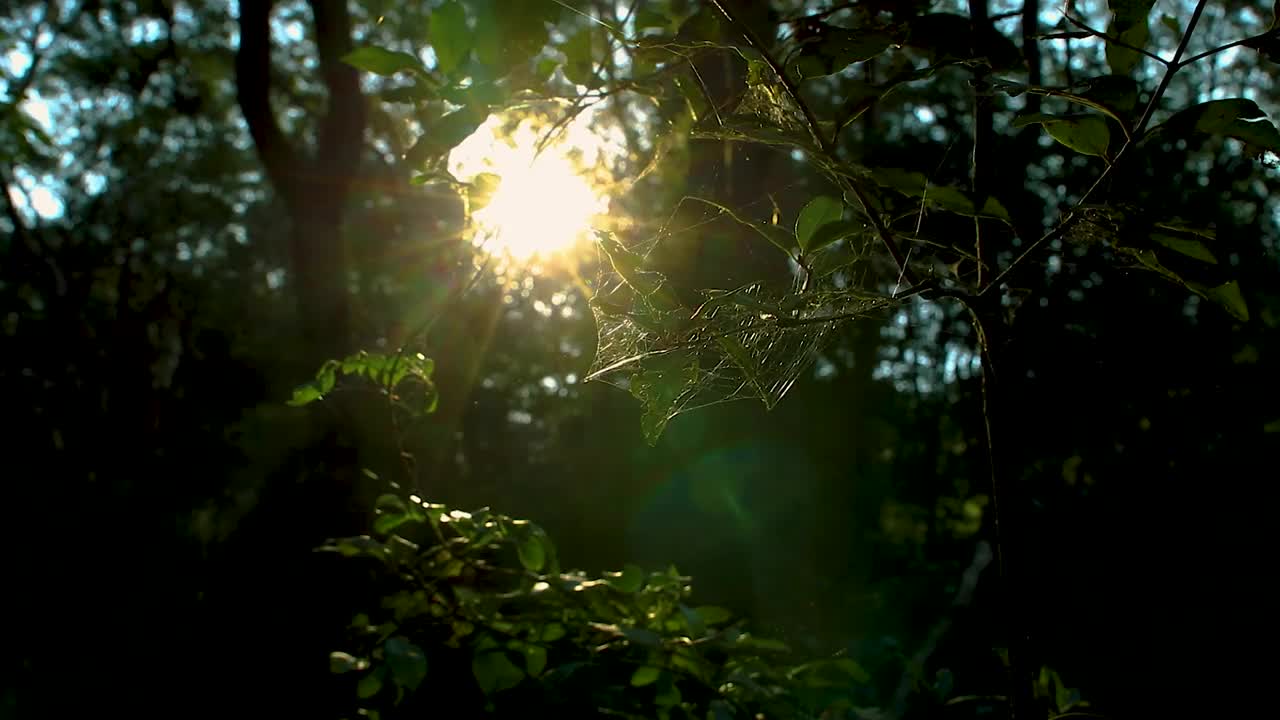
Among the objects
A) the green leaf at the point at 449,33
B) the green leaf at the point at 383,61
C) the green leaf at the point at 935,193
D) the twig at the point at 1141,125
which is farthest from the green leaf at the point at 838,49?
the green leaf at the point at 383,61

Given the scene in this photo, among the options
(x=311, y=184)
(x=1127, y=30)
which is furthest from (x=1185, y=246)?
(x=311, y=184)

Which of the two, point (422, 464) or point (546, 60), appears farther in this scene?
point (422, 464)

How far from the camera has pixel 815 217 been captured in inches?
34.2

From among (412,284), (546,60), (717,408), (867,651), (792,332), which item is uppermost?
(412,284)

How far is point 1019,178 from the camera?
3488mm

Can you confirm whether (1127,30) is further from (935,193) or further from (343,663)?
(343,663)

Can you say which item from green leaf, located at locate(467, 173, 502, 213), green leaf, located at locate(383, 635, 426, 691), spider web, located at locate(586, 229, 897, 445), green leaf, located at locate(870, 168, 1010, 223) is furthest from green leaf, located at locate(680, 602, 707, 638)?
green leaf, located at locate(870, 168, 1010, 223)

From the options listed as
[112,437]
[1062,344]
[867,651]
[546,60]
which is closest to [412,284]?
[112,437]

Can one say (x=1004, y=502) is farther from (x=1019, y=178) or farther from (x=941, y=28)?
(x=1019, y=178)

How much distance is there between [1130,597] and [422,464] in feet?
9.32

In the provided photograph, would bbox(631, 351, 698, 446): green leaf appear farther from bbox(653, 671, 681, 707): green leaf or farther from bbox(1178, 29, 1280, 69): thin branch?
bbox(653, 671, 681, 707): green leaf

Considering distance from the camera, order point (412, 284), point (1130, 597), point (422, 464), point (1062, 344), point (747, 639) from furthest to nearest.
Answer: point (412, 284) → point (422, 464) → point (1130, 597) → point (1062, 344) → point (747, 639)

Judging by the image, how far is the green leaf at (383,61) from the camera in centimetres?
122

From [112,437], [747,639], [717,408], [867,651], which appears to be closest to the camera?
[747,639]
